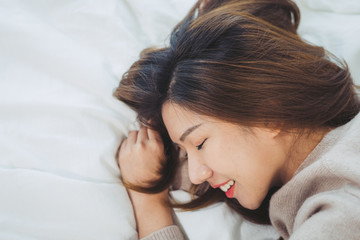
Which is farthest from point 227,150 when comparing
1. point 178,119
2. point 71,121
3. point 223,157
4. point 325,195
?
point 71,121

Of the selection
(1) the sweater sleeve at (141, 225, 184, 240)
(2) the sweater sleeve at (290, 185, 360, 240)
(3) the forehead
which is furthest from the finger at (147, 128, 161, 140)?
(2) the sweater sleeve at (290, 185, 360, 240)

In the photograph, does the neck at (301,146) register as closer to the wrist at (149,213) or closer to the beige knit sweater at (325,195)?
the beige knit sweater at (325,195)

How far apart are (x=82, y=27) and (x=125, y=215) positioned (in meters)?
0.66

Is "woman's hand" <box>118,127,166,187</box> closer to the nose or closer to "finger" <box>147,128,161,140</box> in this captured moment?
"finger" <box>147,128,161,140</box>

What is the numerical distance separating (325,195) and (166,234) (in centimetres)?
47

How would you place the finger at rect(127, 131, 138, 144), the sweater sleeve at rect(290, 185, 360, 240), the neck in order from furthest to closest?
1. the finger at rect(127, 131, 138, 144)
2. the neck
3. the sweater sleeve at rect(290, 185, 360, 240)

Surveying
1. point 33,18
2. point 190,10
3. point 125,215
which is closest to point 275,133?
point 125,215

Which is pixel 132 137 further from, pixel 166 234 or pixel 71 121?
pixel 166 234

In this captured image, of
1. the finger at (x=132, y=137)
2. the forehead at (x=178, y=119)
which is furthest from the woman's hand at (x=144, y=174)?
the forehead at (x=178, y=119)

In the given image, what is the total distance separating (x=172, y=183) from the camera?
1196mm

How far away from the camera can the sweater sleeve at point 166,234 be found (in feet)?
3.45

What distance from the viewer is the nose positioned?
3.16 ft

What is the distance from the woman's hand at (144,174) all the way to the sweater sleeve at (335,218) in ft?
Answer: 1.44

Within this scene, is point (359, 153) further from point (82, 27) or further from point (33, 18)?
point (33, 18)
